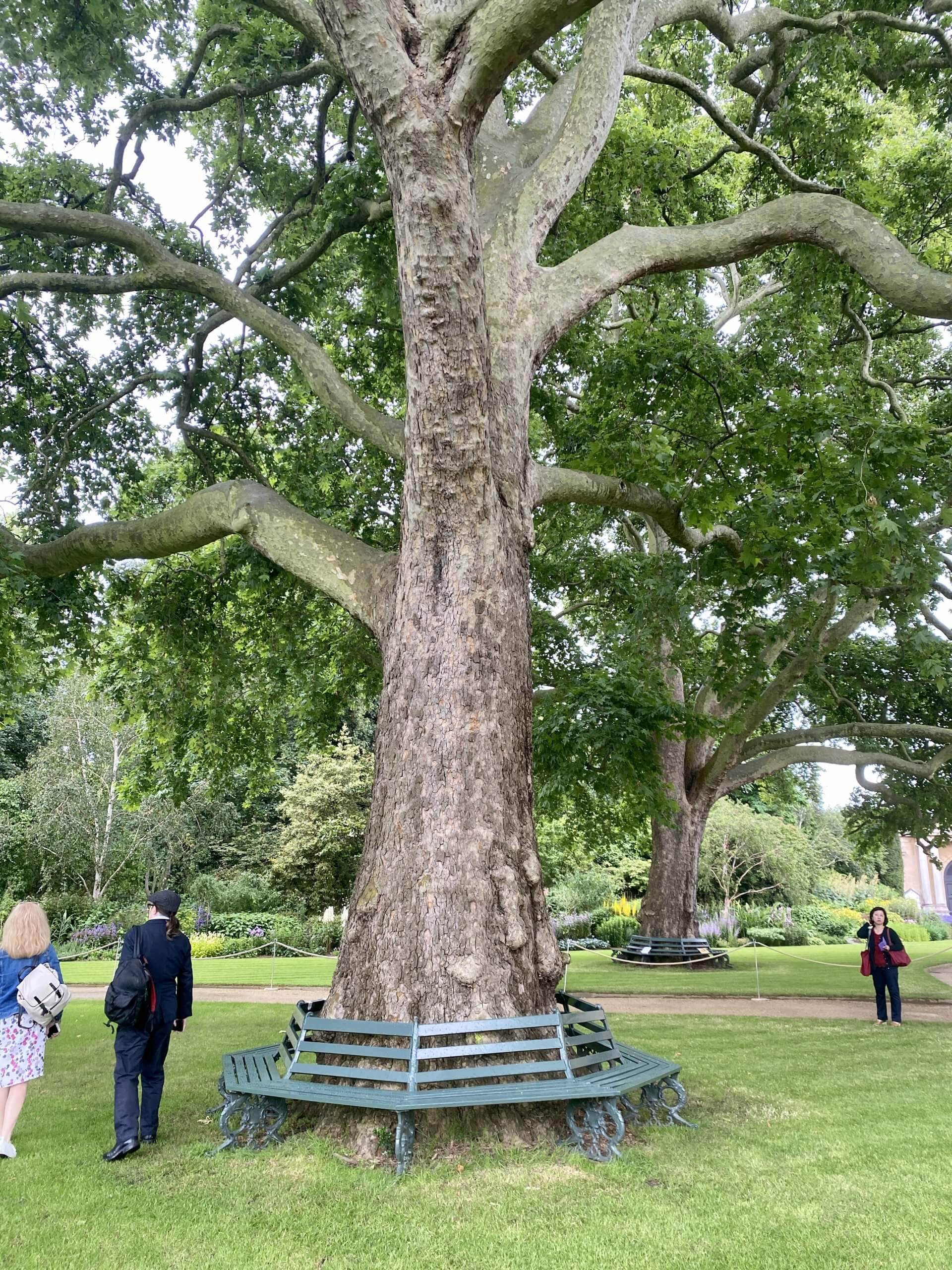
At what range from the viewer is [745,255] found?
823 centimetres

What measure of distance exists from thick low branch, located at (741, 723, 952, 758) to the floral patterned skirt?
48.6 ft

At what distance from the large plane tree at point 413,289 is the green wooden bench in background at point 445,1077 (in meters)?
0.19

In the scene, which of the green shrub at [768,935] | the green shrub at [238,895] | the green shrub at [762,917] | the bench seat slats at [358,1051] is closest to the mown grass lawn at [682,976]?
the green shrub at [238,895]

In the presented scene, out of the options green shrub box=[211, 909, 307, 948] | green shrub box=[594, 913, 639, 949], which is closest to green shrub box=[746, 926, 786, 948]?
green shrub box=[594, 913, 639, 949]

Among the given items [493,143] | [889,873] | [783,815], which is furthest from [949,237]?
[889,873]

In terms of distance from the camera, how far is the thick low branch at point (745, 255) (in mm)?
7277

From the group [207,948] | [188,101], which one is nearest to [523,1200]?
[188,101]

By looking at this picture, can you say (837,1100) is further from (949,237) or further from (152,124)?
(949,237)

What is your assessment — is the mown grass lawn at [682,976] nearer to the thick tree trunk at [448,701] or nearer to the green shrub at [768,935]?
the green shrub at [768,935]

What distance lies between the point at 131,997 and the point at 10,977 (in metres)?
0.76

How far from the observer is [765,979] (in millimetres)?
15938

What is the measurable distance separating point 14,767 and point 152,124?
84.5ft

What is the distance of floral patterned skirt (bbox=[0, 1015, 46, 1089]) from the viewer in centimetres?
514

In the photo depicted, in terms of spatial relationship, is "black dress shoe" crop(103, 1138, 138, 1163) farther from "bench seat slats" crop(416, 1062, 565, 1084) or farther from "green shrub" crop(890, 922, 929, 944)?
"green shrub" crop(890, 922, 929, 944)
